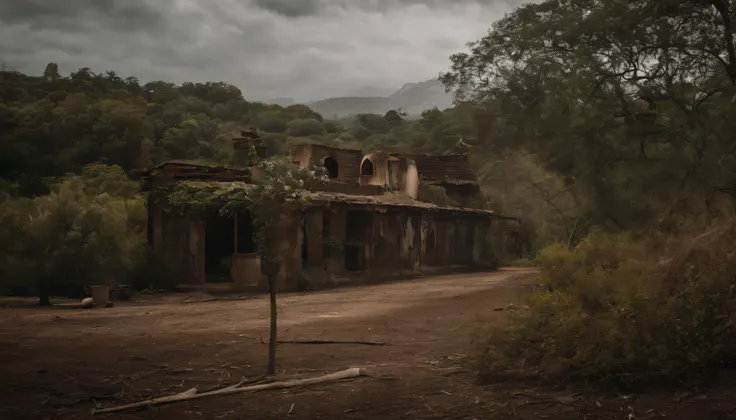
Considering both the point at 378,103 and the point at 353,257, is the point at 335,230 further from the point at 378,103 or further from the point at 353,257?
the point at 378,103

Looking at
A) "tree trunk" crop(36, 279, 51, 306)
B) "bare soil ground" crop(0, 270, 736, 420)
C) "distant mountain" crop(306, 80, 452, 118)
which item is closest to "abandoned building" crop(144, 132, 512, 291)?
"bare soil ground" crop(0, 270, 736, 420)

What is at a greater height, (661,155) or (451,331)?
(661,155)

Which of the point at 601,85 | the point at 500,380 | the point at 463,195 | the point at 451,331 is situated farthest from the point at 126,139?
the point at 500,380

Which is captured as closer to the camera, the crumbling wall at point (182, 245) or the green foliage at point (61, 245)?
the green foliage at point (61, 245)

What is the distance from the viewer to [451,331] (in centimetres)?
1129

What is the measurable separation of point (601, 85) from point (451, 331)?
39.0 ft

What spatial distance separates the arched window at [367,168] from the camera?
3164cm

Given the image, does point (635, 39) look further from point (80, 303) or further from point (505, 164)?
point (505, 164)

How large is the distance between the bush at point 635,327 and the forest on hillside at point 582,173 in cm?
2

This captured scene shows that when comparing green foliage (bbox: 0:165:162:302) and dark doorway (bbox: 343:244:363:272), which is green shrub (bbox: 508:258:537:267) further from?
green foliage (bbox: 0:165:162:302)

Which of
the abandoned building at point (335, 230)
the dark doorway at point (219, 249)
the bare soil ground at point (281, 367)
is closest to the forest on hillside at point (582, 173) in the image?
the bare soil ground at point (281, 367)

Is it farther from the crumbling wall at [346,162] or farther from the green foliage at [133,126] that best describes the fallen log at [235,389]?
the crumbling wall at [346,162]

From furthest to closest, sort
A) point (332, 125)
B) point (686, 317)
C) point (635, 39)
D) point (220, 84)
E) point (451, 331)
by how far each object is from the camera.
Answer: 1. point (220, 84)
2. point (332, 125)
3. point (635, 39)
4. point (451, 331)
5. point (686, 317)

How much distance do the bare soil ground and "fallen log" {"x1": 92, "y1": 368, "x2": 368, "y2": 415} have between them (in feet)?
0.38
